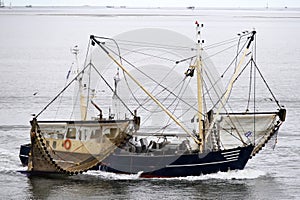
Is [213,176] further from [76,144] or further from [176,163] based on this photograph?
[76,144]

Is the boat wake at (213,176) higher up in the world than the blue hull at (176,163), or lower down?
lower down

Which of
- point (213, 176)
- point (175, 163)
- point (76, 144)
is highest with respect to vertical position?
point (76, 144)

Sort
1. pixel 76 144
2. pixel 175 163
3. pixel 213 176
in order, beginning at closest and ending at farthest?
pixel 175 163
pixel 213 176
pixel 76 144

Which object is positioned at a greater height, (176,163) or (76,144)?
(76,144)

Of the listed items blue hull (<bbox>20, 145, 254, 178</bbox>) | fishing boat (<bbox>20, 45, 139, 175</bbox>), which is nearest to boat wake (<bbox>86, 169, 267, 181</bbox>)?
blue hull (<bbox>20, 145, 254, 178</bbox>)

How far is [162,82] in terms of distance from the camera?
71438mm

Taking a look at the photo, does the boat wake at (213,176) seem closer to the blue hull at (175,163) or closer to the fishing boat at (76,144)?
the blue hull at (175,163)

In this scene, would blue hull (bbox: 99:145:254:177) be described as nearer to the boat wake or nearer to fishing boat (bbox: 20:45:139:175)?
the boat wake

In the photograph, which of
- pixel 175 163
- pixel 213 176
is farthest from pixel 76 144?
pixel 213 176

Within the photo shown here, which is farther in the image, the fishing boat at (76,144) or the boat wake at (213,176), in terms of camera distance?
the fishing boat at (76,144)

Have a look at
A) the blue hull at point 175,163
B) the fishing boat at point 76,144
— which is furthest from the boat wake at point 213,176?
the fishing boat at point 76,144

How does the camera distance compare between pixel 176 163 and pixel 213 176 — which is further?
pixel 213 176

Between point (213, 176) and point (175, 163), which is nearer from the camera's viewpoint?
point (175, 163)

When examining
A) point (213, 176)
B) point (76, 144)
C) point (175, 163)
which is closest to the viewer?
point (175, 163)
